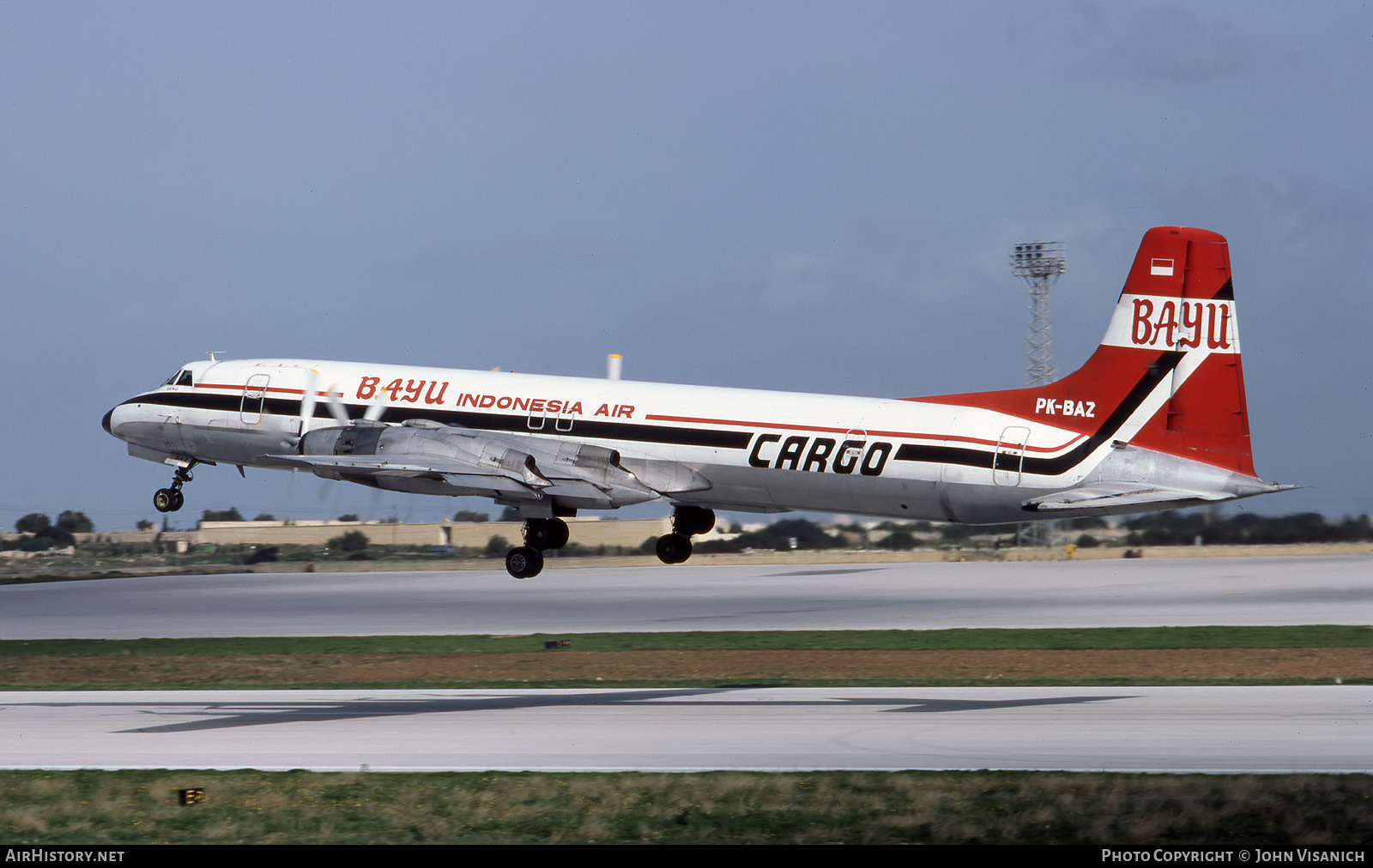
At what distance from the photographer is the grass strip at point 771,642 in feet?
185

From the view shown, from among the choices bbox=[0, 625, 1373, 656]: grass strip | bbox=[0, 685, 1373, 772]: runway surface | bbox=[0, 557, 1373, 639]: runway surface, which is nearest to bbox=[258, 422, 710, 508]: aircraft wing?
bbox=[0, 685, 1373, 772]: runway surface

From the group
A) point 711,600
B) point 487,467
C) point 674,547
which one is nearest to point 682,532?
point 674,547

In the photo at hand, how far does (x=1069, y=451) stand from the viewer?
105 feet

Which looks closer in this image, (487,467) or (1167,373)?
(1167,373)

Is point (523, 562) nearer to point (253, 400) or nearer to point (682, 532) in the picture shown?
point (682, 532)

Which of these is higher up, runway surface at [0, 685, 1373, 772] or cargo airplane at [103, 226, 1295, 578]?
cargo airplane at [103, 226, 1295, 578]

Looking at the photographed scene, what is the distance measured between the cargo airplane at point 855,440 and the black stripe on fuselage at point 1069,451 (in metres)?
0.04

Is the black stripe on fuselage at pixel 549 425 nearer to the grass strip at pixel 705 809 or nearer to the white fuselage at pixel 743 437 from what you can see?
the white fuselage at pixel 743 437

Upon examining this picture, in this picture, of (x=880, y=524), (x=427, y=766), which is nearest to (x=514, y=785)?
(x=427, y=766)

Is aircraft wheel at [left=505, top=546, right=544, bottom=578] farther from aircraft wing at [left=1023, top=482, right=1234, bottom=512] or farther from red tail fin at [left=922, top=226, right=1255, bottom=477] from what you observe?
aircraft wing at [left=1023, top=482, right=1234, bottom=512]

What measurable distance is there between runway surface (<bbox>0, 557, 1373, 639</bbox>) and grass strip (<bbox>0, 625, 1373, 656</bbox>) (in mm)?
2385

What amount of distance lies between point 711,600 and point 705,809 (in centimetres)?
5625

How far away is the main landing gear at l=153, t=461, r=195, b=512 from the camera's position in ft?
133

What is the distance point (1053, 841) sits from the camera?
21172 mm
